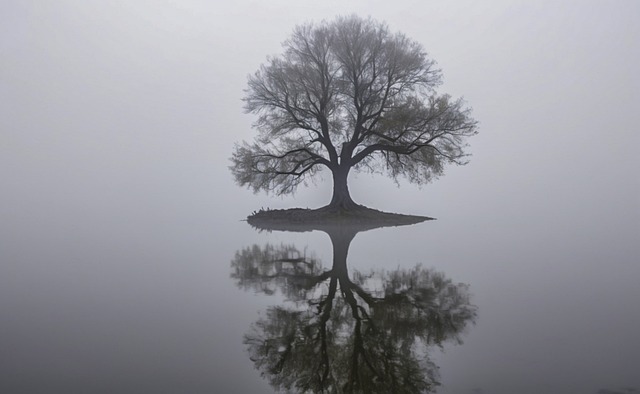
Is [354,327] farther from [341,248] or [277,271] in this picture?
[341,248]

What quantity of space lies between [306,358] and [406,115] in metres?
20.4

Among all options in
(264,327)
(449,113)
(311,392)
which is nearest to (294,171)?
(449,113)

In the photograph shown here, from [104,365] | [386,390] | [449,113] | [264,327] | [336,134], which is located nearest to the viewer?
[386,390]

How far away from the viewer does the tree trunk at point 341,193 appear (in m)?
26.1

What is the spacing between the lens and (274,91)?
87.3 feet

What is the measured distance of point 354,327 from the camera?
7.29 m

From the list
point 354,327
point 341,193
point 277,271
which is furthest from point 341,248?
point 341,193

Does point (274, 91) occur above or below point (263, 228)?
above

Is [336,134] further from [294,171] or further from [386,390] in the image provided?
[386,390]

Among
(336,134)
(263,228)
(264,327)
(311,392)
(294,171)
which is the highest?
(336,134)

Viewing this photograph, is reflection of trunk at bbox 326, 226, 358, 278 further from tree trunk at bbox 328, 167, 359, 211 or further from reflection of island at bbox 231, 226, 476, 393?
tree trunk at bbox 328, 167, 359, 211

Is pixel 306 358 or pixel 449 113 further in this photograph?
pixel 449 113

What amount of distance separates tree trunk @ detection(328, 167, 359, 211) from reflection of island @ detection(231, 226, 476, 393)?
1414cm

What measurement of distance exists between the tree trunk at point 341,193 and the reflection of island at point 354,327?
14.1 m
